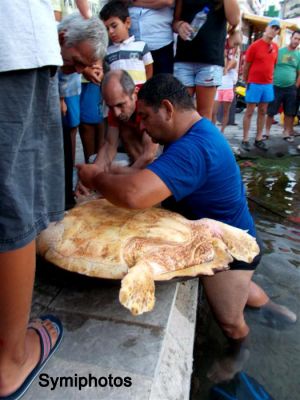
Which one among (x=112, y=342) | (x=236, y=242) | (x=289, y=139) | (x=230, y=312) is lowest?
(x=289, y=139)

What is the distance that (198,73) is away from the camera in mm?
3273

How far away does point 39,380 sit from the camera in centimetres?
Result: 129

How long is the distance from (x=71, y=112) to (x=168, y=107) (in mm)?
1256

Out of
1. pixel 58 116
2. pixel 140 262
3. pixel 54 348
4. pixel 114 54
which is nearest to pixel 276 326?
pixel 140 262

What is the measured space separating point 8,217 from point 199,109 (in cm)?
266

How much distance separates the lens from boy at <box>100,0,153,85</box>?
114 inches

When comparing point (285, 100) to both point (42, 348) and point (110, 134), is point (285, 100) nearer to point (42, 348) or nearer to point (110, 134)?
point (110, 134)

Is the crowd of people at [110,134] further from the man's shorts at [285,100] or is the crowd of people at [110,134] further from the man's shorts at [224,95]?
the man's shorts at [285,100]

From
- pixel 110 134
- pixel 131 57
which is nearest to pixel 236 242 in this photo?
pixel 110 134

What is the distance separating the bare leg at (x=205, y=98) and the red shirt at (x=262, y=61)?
3.28 meters

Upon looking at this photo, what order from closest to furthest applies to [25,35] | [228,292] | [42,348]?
[25,35] → [42,348] → [228,292]

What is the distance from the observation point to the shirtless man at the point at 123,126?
8.09 feet

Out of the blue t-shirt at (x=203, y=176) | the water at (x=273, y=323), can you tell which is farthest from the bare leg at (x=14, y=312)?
the water at (x=273, y=323)

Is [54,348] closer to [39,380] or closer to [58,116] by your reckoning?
[39,380]
